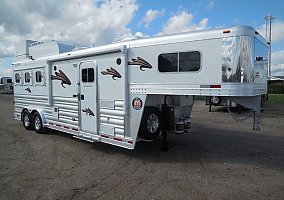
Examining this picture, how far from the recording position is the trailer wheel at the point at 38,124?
9.71 m

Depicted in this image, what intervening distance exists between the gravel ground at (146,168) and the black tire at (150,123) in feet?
2.08

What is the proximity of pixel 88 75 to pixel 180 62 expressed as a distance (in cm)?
286

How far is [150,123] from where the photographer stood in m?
6.53

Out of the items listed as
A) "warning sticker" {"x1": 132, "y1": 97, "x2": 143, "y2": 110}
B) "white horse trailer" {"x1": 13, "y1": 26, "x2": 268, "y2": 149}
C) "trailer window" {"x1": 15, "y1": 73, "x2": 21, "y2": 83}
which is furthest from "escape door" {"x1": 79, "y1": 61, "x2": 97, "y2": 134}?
"trailer window" {"x1": 15, "y1": 73, "x2": 21, "y2": 83}

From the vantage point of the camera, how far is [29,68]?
1016 centimetres

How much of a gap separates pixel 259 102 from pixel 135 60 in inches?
113

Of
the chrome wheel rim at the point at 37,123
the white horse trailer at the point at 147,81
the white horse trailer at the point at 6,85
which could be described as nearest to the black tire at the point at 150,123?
the white horse trailer at the point at 147,81

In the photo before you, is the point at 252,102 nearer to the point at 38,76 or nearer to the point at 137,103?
the point at 137,103

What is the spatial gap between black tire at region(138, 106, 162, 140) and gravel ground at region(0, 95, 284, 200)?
0.63 meters

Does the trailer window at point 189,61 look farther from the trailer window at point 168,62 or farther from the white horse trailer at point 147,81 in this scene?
the trailer window at point 168,62

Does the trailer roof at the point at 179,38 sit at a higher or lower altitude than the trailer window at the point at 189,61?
higher

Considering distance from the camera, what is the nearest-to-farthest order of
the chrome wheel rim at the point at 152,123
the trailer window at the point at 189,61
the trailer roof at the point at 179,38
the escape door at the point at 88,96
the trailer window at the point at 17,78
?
the trailer roof at the point at 179,38, the trailer window at the point at 189,61, the chrome wheel rim at the point at 152,123, the escape door at the point at 88,96, the trailer window at the point at 17,78

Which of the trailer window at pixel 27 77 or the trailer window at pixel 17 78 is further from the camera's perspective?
the trailer window at pixel 17 78

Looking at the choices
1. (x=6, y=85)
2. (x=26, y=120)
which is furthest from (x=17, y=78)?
(x=6, y=85)
